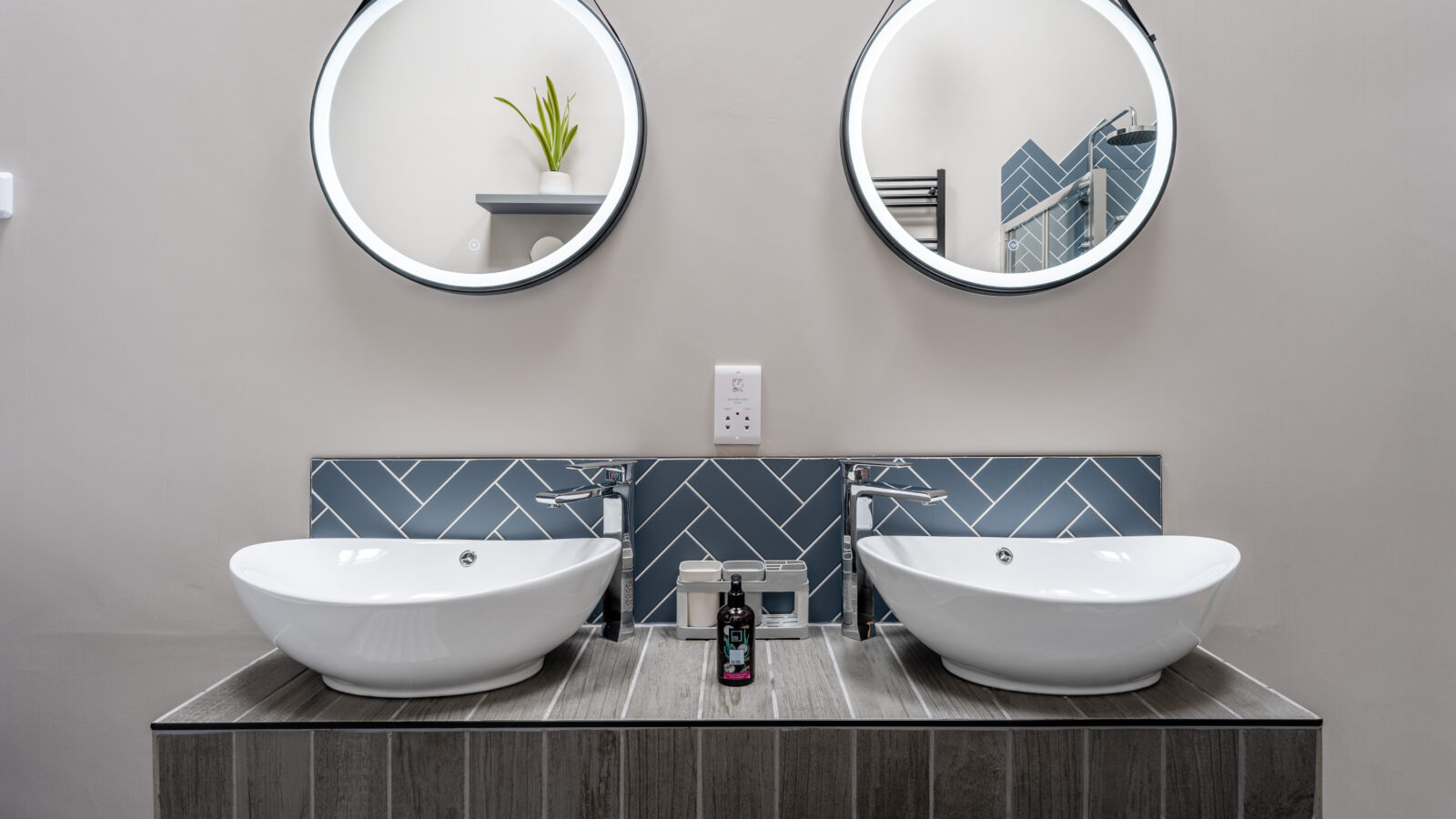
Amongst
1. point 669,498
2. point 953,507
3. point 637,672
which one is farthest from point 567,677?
point 953,507

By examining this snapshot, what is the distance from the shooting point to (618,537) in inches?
45.5

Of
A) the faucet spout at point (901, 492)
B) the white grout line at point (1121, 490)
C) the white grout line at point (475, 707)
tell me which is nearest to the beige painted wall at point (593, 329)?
the white grout line at point (1121, 490)

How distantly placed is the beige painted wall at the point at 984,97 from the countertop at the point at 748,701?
710mm

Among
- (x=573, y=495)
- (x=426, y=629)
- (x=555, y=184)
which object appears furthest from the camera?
(x=555, y=184)

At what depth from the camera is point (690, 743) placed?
86 centimetres

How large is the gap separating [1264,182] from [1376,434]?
1.66 feet

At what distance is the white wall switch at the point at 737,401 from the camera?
1.25 metres

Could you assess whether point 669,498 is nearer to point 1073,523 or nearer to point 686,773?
point 686,773

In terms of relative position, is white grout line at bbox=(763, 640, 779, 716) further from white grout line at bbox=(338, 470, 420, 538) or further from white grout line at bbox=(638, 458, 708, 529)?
white grout line at bbox=(338, 470, 420, 538)

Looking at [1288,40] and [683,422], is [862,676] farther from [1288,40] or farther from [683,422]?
[1288,40]

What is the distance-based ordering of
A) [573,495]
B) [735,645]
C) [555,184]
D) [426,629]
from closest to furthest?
[426,629] → [735,645] → [573,495] → [555,184]

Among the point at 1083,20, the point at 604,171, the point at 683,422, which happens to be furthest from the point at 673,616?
the point at 1083,20

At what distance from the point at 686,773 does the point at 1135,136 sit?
1.27 meters

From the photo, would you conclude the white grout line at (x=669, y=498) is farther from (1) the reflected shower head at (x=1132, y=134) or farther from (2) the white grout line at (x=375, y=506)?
(1) the reflected shower head at (x=1132, y=134)
